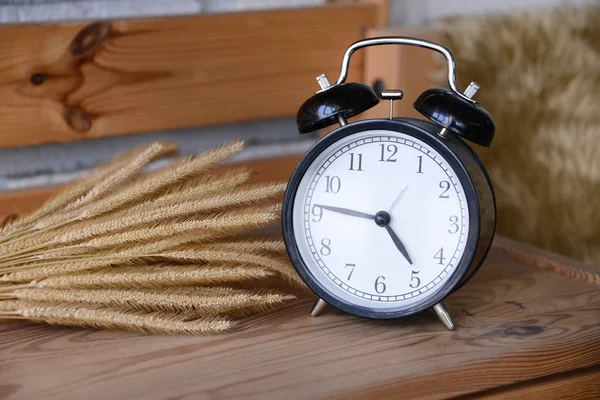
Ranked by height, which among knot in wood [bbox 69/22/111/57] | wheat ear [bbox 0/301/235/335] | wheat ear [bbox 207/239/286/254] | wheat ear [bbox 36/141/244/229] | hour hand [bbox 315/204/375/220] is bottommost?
wheat ear [bbox 0/301/235/335]

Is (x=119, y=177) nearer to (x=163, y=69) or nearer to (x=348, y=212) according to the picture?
(x=348, y=212)

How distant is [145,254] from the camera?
98 centimetres

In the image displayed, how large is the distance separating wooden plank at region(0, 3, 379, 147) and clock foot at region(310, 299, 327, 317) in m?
0.68

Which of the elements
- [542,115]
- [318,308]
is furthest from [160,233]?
[542,115]

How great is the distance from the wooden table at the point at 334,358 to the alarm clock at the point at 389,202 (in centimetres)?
5

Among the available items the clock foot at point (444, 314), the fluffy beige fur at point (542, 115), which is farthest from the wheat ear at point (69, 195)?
the fluffy beige fur at point (542, 115)

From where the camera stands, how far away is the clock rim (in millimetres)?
922

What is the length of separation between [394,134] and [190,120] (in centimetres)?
71

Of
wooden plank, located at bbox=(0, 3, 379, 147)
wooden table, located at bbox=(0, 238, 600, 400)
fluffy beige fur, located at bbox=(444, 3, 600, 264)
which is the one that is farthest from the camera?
fluffy beige fur, located at bbox=(444, 3, 600, 264)

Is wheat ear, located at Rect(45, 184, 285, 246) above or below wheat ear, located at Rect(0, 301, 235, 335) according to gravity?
above

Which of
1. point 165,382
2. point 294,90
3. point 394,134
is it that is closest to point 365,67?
point 294,90

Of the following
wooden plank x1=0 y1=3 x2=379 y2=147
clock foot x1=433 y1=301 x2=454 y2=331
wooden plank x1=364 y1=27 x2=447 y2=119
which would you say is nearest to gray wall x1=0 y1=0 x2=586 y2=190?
wooden plank x1=0 y1=3 x2=379 y2=147

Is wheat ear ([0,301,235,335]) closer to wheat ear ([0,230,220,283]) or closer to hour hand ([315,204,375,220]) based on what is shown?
wheat ear ([0,230,220,283])

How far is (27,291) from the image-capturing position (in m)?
0.95
